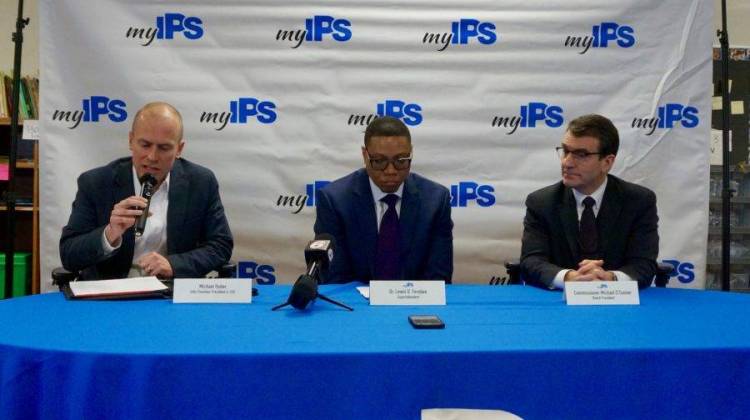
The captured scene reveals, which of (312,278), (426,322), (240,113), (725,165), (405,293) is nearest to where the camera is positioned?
(426,322)

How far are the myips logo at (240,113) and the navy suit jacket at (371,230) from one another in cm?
99

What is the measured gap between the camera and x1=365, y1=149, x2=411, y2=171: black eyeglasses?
2711 millimetres

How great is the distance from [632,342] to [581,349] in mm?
163

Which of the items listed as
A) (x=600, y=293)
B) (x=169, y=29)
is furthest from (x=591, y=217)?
(x=169, y=29)

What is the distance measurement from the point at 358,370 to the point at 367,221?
1.38m

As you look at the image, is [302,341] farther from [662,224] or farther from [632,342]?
[662,224]

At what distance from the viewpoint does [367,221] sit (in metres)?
2.78

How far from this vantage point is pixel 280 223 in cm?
370

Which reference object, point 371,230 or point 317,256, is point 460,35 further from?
point 317,256

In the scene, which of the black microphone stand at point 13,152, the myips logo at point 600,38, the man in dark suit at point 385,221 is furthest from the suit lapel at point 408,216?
the black microphone stand at point 13,152

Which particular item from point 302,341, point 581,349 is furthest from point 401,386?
point 581,349

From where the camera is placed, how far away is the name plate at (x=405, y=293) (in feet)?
6.57

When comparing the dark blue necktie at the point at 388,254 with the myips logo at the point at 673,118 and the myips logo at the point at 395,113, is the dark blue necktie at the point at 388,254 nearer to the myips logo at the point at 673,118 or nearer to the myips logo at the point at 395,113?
the myips logo at the point at 395,113

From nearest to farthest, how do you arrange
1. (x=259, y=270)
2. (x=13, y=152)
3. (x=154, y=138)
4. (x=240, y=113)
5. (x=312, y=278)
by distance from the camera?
1. (x=312, y=278)
2. (x=154, y=138)
3. (x=13, y=152)
4. (x=240, y=113)
5. (x=259, y=270)
